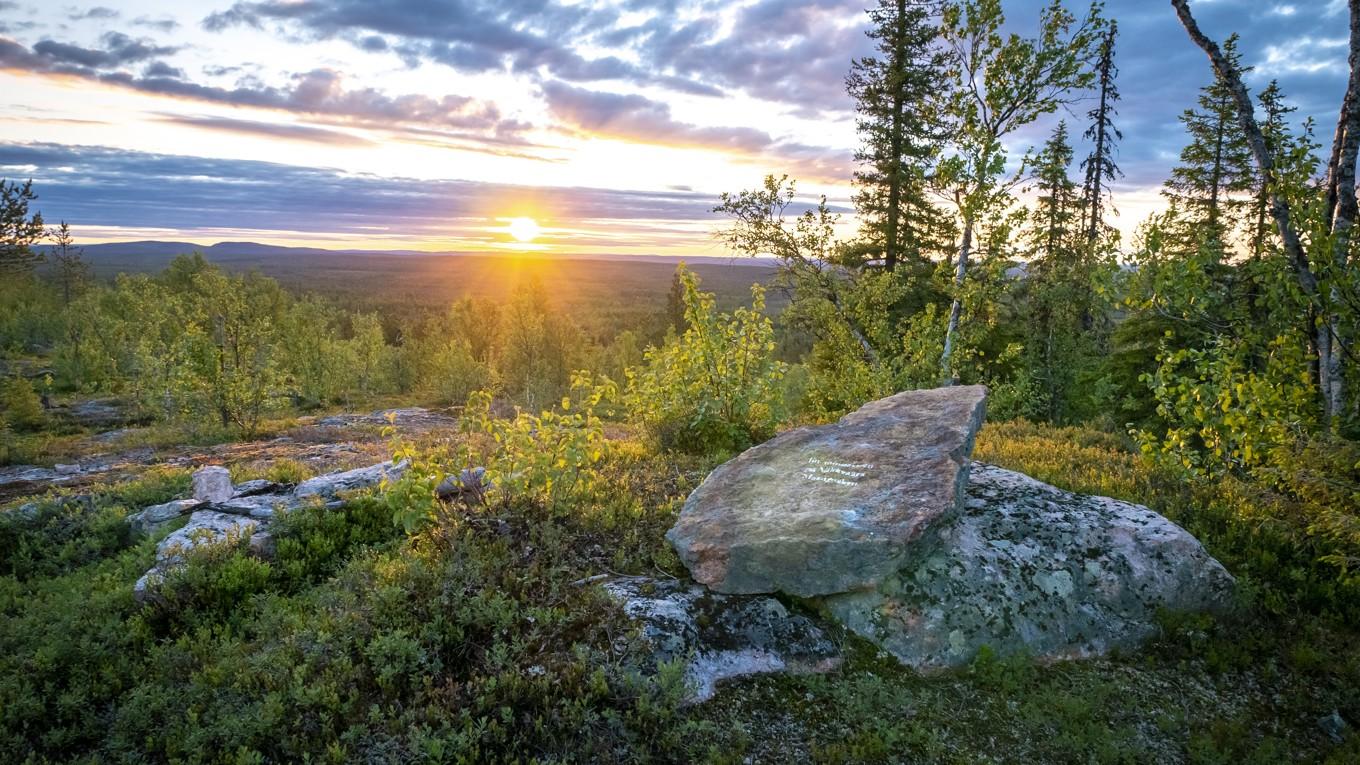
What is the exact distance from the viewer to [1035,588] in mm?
6695

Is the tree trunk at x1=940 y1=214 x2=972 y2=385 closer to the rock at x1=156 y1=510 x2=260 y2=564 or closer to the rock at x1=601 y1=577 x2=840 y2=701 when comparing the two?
the rock at x1=601 y1=577 x2=840 y2=701

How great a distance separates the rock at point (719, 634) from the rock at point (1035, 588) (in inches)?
22.3

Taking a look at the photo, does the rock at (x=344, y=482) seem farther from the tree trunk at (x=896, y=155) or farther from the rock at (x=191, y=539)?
the tree trunk at (x=896, y=155)

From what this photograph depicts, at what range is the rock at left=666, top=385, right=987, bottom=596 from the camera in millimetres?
6426

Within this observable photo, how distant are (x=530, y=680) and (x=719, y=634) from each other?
1846 millimetres

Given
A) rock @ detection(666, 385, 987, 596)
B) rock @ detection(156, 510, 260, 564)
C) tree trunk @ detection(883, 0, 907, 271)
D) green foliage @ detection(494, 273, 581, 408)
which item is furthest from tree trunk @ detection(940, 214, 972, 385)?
green foliage @ detection(494, 273, 581, 408)

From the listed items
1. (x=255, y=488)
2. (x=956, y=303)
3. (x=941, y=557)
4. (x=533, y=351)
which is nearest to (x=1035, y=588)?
(x=941, y=557)

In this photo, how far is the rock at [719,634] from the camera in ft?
19.1

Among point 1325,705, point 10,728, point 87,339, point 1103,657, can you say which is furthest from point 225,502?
point 87,339

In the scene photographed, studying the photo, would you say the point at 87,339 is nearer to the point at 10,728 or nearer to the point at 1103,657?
Result: the point at 10,728

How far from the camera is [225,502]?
9.82 m

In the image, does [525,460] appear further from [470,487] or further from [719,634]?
[719,634]

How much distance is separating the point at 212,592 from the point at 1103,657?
378 inches

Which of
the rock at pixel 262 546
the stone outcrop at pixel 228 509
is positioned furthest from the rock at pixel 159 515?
the rock at pixel 262 546
